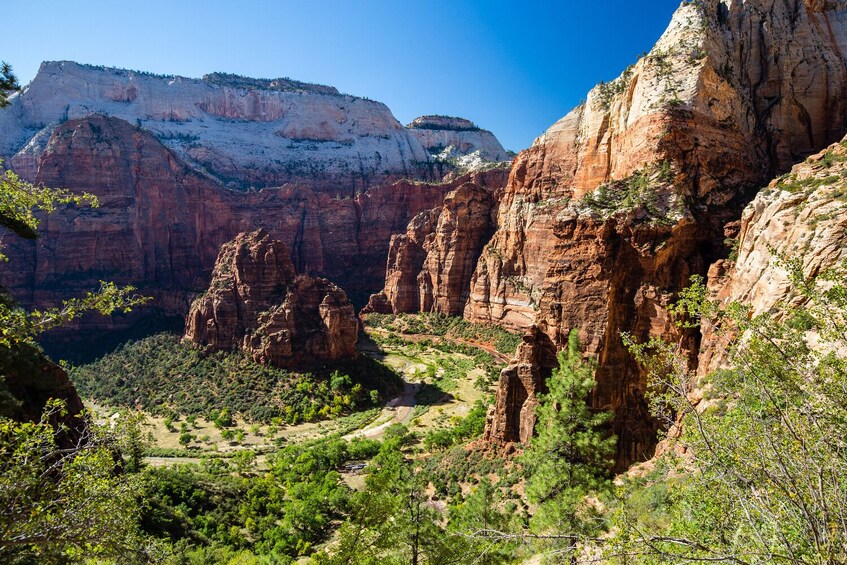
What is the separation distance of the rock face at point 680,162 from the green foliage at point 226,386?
2659cm

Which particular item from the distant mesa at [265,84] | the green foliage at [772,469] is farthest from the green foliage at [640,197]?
the distant mesa at [265,84]

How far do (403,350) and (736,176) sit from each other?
5378 cm

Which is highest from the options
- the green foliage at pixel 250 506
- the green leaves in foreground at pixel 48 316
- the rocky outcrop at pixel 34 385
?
the green leaves in foreground at pixel 48 316

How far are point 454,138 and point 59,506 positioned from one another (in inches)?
7410

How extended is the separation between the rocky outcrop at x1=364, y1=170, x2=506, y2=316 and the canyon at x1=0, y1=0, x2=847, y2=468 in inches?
14.5

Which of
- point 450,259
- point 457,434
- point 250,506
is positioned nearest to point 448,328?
point 450,259

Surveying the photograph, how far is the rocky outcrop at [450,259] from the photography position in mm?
78000

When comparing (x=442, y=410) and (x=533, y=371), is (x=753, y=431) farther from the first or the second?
(x=442, y=410)

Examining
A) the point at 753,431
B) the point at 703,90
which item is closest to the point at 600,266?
the point at 703,90

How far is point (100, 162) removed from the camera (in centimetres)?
7731

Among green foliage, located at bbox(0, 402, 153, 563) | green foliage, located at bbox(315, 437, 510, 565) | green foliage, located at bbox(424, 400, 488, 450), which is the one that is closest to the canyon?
green foliage, located at bbox(424, 400, 488, 450)

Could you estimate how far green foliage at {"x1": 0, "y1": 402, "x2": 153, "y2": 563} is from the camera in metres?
6.60

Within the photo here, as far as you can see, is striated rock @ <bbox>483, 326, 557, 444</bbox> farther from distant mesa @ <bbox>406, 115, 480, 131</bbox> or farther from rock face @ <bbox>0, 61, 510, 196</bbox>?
distant mesa @ <bbox>406, 115, 480, 131</bbox>

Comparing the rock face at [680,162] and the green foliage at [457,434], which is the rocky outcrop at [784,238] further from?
the green foliage at [457,434]
